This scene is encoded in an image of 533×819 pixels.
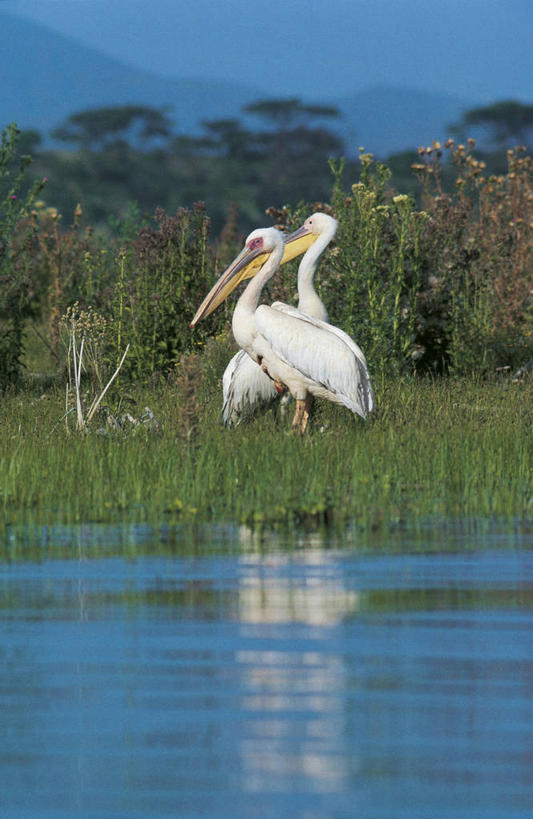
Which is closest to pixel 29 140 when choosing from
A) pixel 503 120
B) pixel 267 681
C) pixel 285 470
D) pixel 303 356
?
pixel 503 120

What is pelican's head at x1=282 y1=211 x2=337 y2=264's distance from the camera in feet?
50.1

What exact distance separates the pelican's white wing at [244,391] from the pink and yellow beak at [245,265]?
0.88 metres

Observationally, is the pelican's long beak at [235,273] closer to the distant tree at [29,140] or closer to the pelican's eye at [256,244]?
the pelican's eye at [256,244]

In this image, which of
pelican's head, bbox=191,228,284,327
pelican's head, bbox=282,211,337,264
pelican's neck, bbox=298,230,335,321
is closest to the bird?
pelican's neck, bbox=298,230,335,321

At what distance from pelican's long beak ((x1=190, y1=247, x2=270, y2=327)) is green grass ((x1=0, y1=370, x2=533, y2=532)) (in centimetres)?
124

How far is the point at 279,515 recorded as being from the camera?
941 centimetres

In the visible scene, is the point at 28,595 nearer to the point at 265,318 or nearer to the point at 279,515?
the point at 279,515

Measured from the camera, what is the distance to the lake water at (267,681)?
4.17 meters

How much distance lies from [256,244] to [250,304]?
3.51 feet

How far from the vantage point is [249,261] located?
1512 centimetres

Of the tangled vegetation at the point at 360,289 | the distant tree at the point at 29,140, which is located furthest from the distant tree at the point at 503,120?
the tangled vegetation at the point at 360,289

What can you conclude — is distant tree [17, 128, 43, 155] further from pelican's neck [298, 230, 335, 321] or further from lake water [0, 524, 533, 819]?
lake water [0, 524, 533, 819]

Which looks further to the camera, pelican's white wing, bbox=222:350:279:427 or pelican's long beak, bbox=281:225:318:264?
pelican's long beak, bbox=281:225:318:264

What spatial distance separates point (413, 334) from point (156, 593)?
439 inches
